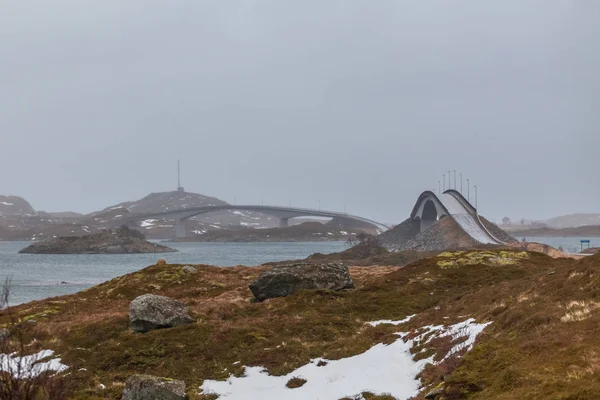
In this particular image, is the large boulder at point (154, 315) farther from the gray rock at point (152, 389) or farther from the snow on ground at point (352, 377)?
the gray rock at point (152, 389)

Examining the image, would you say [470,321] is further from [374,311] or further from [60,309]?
[60,309]

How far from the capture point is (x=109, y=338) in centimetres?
2319

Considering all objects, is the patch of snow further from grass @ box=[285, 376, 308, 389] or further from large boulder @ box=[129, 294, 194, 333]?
large boulder @ box=[129, 294, 194, 333]

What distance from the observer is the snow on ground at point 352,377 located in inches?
650

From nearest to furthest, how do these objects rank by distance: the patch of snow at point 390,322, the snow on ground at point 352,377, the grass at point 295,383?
the snow on ground at point 352,377 < the grass at point 295,383 < the patch of snow at point 390,322

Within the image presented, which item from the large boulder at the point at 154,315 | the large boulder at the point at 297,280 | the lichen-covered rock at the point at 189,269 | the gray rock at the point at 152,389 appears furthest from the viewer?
the lichen-covered rock at the point at 189,269

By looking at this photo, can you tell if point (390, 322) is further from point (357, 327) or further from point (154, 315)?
point (154, 315)

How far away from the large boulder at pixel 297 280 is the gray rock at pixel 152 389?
14.3 meters

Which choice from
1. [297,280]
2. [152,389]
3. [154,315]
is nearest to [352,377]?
[152,389]

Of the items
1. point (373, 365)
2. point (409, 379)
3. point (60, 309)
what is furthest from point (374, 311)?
point (60, 309)

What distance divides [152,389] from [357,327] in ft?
37.0

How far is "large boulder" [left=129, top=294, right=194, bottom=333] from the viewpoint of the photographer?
77.5ft

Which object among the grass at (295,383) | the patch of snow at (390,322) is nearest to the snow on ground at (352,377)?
the grass at (295,383)

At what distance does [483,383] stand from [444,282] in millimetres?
20559
